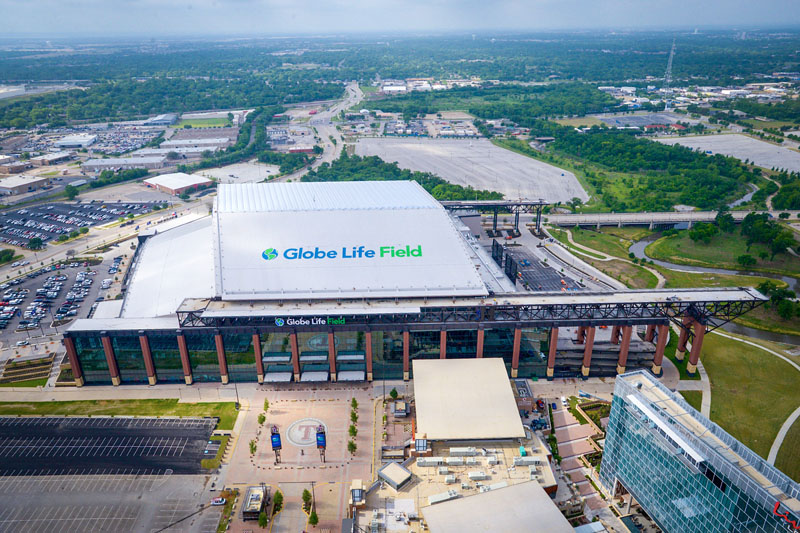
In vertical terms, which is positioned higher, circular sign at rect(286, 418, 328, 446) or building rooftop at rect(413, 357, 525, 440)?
building rooftop at rect(413, 357, 525, 440)

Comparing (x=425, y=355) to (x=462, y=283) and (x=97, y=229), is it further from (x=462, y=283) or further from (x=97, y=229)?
(x=97, y=229)

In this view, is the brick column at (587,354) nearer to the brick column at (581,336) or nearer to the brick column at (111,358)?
the brick column at (581,336)

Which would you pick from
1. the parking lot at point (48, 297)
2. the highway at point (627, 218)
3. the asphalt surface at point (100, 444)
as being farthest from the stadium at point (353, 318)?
the highway at point (627, 218)

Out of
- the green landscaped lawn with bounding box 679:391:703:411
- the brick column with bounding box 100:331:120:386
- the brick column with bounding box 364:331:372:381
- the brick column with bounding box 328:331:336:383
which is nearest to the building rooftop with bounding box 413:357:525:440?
the brick column with bounding box 364:331:372:381

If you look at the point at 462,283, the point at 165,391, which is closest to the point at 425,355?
the point at 462,283

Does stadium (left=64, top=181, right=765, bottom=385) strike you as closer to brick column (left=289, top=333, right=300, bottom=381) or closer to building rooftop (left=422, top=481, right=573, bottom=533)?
brick column (left=289, top=333, right=300, bottom=381)
